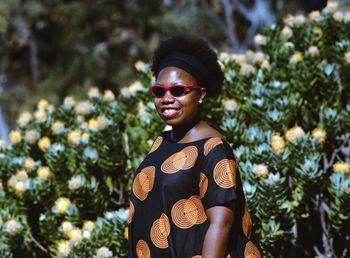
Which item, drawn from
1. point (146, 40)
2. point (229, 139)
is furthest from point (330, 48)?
point (146, 40)

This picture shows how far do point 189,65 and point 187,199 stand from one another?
0.58 meters

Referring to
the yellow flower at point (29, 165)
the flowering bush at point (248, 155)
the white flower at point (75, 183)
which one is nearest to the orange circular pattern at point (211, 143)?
the flowering bush at point (248, 155)

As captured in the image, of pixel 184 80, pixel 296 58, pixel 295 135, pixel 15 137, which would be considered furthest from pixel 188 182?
pixel 15 137

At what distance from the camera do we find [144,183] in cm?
245

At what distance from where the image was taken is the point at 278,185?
127 inches

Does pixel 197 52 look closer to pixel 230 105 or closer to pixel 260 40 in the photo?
pixel 230 105

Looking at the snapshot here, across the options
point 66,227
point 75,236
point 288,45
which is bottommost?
point 75,236

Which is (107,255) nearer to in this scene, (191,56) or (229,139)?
(229,139)

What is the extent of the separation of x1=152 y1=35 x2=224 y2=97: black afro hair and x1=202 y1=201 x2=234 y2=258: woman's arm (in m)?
0.59

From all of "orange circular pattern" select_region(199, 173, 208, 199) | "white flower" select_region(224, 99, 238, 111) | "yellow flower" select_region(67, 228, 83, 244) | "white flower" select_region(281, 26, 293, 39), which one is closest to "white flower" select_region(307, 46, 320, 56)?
"white flower" select_region(281, 26, 293, 39)

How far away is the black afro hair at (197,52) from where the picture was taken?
8.11 feet

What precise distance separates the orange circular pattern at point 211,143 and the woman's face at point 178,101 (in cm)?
16

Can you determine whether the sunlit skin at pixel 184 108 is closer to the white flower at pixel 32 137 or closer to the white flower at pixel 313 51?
the white flower at pixel 313 51

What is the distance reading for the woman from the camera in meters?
2.19
